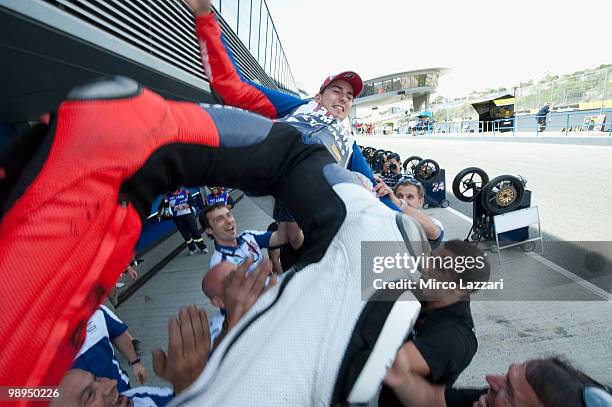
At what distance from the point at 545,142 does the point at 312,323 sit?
2021 centimetres

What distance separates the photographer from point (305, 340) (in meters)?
0.69

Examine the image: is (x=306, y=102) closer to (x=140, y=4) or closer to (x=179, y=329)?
(x=179, y=329)

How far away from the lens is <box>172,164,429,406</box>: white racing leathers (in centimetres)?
67

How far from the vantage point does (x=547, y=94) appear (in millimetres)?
19828

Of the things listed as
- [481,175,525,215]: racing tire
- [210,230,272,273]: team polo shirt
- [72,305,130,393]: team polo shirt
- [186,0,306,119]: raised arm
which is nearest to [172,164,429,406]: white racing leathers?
[186,0,306,119]: raised arm

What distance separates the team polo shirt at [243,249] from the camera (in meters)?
2.96

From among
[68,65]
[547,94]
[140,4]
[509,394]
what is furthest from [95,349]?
[547,94]

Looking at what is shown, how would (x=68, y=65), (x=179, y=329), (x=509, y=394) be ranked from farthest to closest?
(x=68, y=65), (x=509, y=394), (x=179, y=329)

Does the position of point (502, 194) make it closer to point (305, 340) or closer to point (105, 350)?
point (305, 340)

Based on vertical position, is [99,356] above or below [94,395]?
below

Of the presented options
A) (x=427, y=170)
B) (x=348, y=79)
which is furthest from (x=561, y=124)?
(x=348, y=79)

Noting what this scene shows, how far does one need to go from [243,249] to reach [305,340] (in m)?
2.47

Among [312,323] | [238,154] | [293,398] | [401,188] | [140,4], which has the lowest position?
[401,188]

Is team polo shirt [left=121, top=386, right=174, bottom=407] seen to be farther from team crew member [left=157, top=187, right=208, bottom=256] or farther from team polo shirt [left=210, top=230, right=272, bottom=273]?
team crew member [left=157, top=187, right=208, bottom=256]
